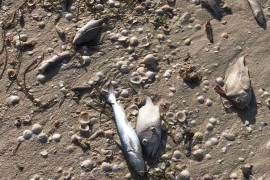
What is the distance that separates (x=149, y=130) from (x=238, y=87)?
1.00m

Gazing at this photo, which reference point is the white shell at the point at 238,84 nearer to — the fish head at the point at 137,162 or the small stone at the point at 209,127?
the small stone at the point at 209,127

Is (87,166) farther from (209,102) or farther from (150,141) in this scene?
(209,102)

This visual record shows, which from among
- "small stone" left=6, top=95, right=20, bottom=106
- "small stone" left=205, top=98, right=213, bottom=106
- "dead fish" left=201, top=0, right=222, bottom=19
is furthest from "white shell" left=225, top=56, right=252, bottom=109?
"small stone" left=6, top=95, right=20, bottom=106

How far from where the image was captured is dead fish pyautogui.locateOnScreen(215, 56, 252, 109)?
533 centimetres

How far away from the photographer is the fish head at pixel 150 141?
5.17m

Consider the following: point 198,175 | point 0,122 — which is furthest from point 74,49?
point 198,175

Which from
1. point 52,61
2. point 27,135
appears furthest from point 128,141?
point 52,61

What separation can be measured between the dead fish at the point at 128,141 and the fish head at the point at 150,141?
0.06 metres

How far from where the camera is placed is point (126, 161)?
5.20 m

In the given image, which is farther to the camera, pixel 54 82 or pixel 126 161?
pixel 54 82

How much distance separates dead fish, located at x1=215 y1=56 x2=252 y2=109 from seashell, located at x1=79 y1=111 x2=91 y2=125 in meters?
1.34

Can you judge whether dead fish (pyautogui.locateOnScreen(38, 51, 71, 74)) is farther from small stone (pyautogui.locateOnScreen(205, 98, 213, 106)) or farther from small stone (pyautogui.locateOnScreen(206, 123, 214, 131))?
small stone (pyautogui.locateOnScreen(206, 123, 214, 131))

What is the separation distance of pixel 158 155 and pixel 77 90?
1.10 metres

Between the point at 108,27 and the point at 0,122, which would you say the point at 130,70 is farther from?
the point at 0,122
